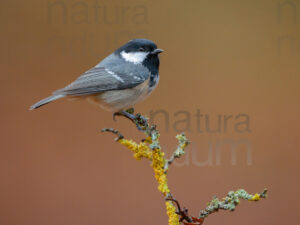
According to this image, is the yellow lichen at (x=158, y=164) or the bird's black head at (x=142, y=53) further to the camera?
the bird's black head at (x=142, y=53)

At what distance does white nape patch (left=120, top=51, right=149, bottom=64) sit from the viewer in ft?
3.23

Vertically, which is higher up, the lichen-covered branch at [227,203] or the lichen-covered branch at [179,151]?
the lichen-covered branch at [179,151]

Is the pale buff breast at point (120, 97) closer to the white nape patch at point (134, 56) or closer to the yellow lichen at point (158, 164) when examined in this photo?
the white nape patch at point (134, 56)

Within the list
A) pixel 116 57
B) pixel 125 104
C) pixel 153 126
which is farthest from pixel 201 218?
pixel 116 57

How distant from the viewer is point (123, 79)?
0.99 meters

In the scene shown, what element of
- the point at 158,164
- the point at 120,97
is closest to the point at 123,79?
the point at 120,97

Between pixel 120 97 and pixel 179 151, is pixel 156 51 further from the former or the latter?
pixel 179 151

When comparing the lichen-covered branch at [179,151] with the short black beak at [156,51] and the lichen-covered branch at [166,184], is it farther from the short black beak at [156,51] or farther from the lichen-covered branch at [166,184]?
the short black beak at [156,51]

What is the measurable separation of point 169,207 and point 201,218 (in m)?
0.05

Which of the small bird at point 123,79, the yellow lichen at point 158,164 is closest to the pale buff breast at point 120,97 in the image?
the small bird at point 123,79

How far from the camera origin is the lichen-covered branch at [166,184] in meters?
0.45

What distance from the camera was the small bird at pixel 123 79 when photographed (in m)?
0.93

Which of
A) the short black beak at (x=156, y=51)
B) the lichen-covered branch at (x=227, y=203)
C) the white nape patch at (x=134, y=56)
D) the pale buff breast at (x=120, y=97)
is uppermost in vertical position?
the white nape patch at (x=134, y=56)

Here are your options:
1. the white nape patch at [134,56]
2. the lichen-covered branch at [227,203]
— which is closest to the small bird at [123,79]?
the white nape patch at [134,56]
